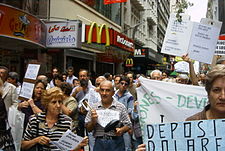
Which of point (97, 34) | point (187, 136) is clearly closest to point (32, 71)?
point (187, 136)

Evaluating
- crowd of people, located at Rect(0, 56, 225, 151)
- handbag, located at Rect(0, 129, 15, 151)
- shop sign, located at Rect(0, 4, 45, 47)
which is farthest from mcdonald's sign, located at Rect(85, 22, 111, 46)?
handbag, located at Rect(0, 129, 15, 151)

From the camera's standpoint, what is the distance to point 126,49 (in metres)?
19.2

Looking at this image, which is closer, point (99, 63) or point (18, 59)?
point (18, 59)

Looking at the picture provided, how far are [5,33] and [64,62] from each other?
6.96m

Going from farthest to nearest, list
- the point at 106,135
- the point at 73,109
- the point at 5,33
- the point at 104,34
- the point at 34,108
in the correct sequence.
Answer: the point at 104,34 < the point at 5,33 < the point at 73,109 < the point at 34,108 < the point at 106,135

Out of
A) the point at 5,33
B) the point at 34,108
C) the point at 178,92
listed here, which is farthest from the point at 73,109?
the point at 5,33

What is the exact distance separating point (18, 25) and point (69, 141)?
7.60 metres

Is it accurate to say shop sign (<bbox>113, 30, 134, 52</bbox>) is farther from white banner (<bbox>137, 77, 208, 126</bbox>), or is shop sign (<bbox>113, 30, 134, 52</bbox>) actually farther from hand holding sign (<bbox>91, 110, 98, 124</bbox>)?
white banner (<bbox>137, 77, 208, 126</bbox>)

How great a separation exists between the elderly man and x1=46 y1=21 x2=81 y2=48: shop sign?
336 inches

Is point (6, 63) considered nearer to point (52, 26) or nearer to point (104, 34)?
point (52, 26)

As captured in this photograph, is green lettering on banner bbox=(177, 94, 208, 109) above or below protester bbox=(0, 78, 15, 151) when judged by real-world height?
above

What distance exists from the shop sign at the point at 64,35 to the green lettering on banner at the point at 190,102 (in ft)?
32.6

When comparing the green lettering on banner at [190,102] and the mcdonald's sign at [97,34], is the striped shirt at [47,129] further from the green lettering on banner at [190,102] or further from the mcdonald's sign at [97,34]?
the mcdonald's sign at [97,34]

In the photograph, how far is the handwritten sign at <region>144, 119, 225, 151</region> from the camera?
2.54m
